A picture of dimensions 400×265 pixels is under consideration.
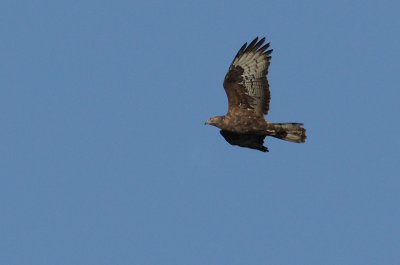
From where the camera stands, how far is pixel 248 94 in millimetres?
15953

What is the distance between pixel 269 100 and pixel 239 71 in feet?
3.44

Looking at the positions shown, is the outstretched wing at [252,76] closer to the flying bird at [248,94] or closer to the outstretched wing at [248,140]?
the flying bird at [248,94]

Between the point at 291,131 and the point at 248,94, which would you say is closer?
the point at 291,131

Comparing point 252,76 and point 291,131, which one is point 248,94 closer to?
point 252,76

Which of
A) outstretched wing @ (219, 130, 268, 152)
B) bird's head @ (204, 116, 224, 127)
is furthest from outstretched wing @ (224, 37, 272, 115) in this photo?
outstretched wing @ (219, 130, 268, 152)

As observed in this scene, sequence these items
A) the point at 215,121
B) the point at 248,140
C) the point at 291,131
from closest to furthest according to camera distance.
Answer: the point at 291,131 → the point at 215,121 → the point at 248,140

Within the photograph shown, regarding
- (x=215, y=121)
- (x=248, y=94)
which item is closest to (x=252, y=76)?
(x=248, y=94)

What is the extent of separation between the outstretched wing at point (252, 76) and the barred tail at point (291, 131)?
0.58 m

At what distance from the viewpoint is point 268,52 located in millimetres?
15875

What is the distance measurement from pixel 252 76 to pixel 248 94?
18.2 inches

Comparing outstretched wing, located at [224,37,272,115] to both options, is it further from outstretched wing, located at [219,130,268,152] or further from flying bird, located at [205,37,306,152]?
outstretched wing, located at [219,130,268,152]

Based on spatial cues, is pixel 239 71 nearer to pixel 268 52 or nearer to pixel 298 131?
pixel 268 52

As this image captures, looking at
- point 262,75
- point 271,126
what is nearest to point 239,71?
point 262,75

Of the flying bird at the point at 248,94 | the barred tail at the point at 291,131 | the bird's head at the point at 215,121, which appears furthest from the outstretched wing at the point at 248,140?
the barred tail at the point at 291,131
